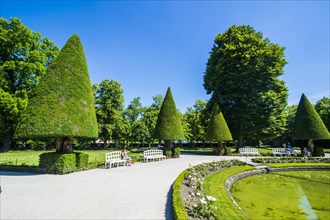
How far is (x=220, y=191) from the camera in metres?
7.99

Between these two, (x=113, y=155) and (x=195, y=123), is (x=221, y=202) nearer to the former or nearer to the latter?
(x=113, y=155)

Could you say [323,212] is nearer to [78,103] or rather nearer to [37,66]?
[78,103]

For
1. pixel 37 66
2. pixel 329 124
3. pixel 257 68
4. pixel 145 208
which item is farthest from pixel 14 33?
pixel 329 124

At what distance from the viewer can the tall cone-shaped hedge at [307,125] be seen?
22.8 meters

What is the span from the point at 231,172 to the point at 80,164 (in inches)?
380

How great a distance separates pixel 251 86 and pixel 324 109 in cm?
2418

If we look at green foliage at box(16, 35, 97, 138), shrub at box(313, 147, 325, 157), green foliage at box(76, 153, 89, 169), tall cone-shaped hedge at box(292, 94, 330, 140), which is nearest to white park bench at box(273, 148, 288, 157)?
tall cone-shaped hedge at box(292, 94, 330, 140)

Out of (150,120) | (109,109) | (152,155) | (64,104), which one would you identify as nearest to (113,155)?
(152,155)

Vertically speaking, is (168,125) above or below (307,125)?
below

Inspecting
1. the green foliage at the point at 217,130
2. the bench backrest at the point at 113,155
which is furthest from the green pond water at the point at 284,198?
the green foliage at the point at 217,130

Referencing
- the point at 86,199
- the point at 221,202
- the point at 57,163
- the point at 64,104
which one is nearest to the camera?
the point at 221,202

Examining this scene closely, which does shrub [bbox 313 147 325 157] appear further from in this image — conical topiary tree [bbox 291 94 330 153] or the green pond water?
the green pond water

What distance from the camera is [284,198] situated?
8477 mm

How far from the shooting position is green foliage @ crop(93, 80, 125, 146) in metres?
39.0
